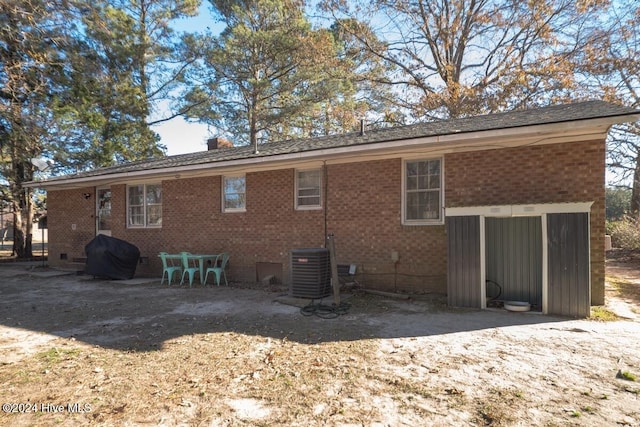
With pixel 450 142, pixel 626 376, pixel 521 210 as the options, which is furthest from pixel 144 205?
pixel 626 376

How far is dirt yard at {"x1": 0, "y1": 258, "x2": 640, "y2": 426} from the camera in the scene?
3.10 metres

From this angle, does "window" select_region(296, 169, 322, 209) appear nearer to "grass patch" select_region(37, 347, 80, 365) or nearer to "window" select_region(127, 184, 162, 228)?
"window" select_region(127, 184, 162, 228)

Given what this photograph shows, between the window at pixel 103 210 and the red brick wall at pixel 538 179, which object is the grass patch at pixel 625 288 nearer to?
the red brick wall at pixel 538 179

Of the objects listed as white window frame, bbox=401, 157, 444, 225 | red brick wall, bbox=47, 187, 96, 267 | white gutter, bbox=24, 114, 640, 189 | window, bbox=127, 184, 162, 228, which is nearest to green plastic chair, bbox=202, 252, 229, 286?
white gutter, bbox=24, 114, 640, 189

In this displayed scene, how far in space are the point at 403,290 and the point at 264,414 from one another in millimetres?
5437

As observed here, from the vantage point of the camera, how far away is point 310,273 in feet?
23.5

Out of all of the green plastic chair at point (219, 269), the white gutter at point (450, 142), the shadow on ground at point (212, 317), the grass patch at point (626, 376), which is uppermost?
the white gutter at point (450, 142)

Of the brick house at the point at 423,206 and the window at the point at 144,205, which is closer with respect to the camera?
the brick house at the point at 423,206

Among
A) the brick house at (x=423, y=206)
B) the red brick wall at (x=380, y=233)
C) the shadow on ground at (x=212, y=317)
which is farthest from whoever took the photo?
the red brick wall at (x=380, y=233)

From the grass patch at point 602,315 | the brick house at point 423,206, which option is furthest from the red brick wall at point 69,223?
the grass patch at point 602,315

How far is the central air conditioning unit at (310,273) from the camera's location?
713cm

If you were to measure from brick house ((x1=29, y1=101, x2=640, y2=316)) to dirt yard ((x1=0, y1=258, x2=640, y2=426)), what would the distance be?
99 cm

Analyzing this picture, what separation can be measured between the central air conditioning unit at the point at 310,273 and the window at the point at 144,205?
6.51 m

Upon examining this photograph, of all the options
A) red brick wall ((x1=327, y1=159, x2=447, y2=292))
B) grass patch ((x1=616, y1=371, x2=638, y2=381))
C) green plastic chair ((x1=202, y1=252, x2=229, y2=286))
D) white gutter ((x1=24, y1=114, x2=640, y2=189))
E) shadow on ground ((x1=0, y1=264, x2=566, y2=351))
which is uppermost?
white gutter ((x1=24, y1=114, x2=640, y2=189))
